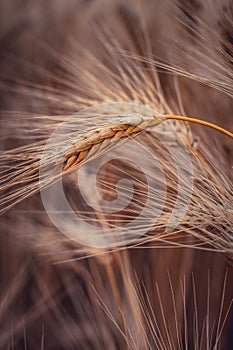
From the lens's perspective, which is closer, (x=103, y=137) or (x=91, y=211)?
(x=103, y=137)

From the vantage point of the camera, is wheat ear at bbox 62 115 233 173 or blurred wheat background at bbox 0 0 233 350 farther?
blurred wheat background at bbox 0 0 233 350

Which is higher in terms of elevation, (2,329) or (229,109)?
(229,109)

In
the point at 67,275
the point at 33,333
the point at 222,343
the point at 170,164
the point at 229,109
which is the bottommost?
the point at 222,343

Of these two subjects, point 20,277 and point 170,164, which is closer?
point 170,164

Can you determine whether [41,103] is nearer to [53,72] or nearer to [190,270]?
[53,72]

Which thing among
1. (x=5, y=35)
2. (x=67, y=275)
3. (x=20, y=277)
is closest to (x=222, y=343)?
(x=67, y=275)

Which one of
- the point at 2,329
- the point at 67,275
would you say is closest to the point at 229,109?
the point at 67,275

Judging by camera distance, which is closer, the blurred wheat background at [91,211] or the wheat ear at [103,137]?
the wheat ear at [103,137]

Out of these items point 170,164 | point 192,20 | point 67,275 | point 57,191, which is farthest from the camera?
point 67,275

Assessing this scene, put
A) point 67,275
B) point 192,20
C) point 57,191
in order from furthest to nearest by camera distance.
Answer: point 67,275, point 57,191, point 192,20
